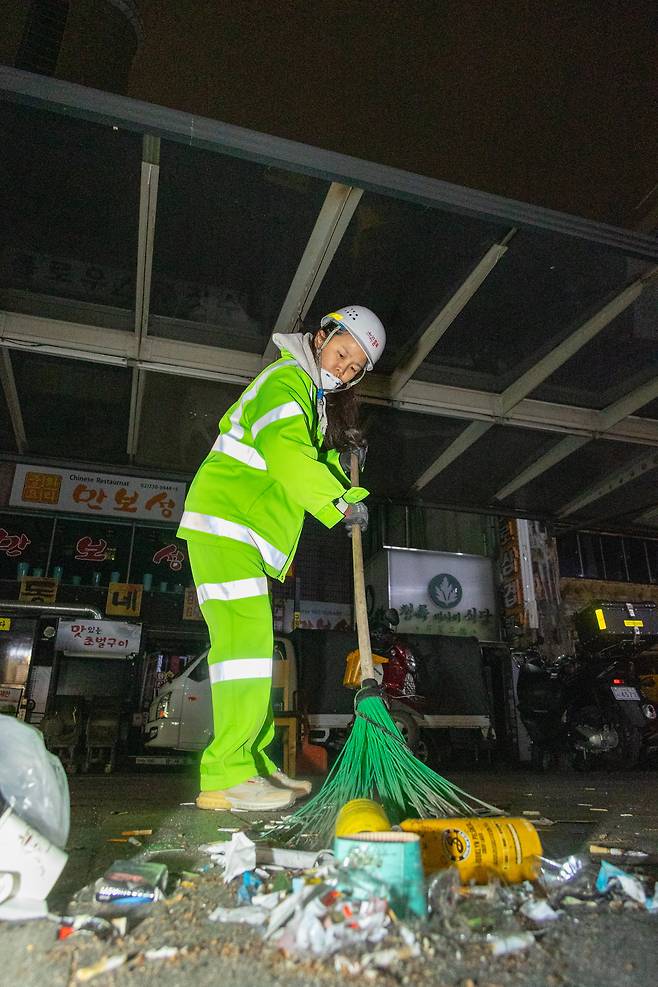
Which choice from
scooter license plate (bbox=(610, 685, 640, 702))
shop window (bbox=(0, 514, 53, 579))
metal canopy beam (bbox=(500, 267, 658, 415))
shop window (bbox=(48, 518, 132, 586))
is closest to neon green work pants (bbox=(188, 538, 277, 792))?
metal canopy beam (bbox=(500, 267, 658, 415))

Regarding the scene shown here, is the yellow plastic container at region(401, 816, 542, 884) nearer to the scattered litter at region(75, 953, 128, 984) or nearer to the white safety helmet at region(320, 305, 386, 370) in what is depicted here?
A: the scattered litter at region(75, 953, 128, 984)

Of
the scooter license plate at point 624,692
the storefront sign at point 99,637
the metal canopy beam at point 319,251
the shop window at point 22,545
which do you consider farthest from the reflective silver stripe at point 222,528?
the shop window at point 22,545

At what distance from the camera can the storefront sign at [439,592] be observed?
29.3ft

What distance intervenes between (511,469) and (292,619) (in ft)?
14.5

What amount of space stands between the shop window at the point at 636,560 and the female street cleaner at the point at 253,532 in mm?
9212

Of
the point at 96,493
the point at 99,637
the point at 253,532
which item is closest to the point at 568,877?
the point at 253,532

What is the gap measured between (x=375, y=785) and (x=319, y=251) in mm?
3226

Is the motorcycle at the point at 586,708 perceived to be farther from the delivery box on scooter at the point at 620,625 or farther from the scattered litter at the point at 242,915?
the scattered litter at the point at 242,915

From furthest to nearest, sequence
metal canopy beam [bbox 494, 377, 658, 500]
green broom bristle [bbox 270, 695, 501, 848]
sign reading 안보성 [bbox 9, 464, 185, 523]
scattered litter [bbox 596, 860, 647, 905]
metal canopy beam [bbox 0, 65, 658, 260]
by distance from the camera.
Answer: sign reading 안보성 [bbox 9, 464, 185, 523]
metal canopy beam [bbox 494, 377, 658, 500]
metal canopy beam [bbox 0, 65, 658, 260]
green broom bristle [bbox 270, 695, 501, 848]
scattered litter [bbox 596, 860, 647, 905]

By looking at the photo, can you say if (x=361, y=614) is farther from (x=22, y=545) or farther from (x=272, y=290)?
(x=22, y=545)

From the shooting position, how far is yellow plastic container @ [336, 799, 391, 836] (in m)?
1.15

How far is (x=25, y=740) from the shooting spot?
3.85ft

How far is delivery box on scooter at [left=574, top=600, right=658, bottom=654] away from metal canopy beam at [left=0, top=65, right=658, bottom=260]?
364 centimetres

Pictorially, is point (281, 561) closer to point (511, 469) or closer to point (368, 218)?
point (368, 218)
